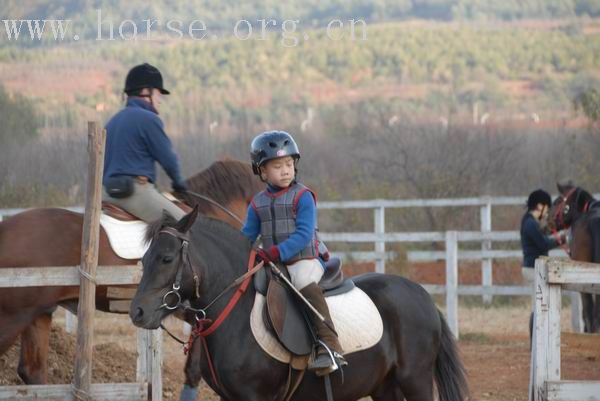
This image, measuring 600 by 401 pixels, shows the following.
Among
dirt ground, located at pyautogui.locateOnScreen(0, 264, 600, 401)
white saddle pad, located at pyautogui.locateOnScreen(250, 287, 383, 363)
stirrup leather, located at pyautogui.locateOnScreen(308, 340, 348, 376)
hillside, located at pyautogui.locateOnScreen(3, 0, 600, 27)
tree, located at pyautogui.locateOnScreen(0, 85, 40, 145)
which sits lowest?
dirt ground, located at pyautogui.locateOnScreen(0, 264, 600, 401)

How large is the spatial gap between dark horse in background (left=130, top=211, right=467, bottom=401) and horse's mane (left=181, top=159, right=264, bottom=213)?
10.6ft

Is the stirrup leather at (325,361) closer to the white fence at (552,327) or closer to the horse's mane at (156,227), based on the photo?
the horse's mane at (156,227)

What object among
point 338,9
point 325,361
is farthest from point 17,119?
point 338,9

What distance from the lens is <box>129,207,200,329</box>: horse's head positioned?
575 centimetres

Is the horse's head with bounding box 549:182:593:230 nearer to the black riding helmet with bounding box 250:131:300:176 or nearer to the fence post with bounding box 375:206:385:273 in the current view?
the fence post with bounding box 375:206:385:273

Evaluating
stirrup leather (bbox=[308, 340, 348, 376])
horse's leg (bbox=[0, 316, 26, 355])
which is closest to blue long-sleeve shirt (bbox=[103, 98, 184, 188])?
horse's leg (bbox=[0, 316, 26, 355])

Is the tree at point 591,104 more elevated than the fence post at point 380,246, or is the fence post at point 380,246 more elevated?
the tree at point 591,104

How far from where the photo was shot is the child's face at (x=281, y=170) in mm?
6332

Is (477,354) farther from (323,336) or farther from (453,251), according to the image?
(323,336)

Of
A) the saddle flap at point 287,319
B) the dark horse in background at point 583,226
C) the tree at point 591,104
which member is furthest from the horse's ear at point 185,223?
the tree at point 591,104

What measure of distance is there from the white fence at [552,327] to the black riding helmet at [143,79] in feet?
12.9

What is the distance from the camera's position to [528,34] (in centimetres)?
5669

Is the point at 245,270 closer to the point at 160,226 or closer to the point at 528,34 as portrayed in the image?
the point at 160,226

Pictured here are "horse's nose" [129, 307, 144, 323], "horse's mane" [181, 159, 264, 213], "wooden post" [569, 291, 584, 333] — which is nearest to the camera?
"horse's nose" [129, 307, 144, 323]
